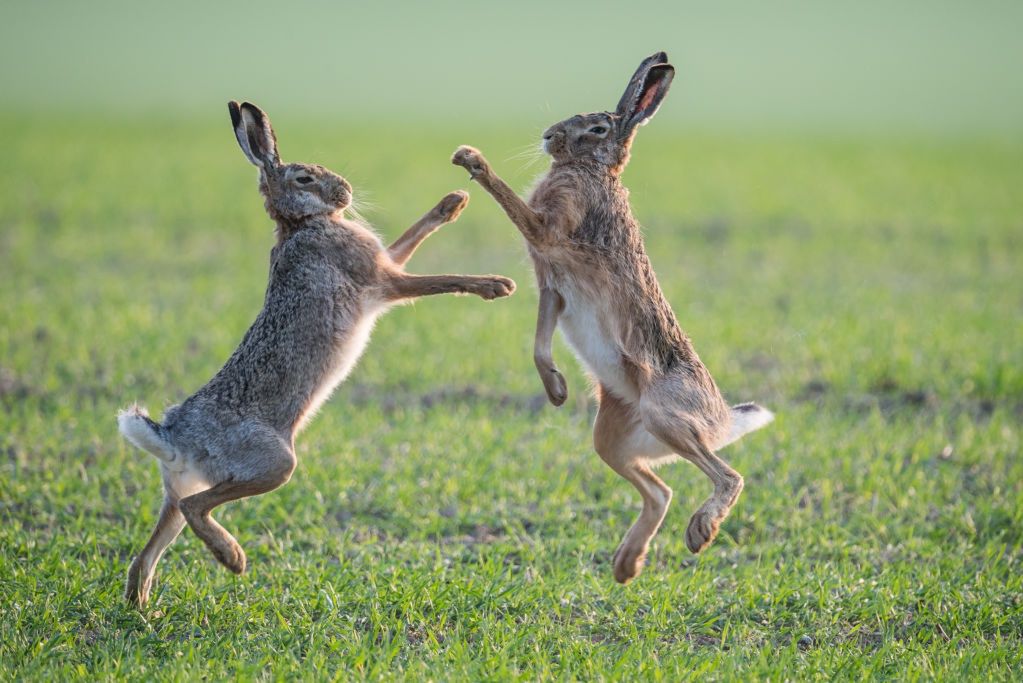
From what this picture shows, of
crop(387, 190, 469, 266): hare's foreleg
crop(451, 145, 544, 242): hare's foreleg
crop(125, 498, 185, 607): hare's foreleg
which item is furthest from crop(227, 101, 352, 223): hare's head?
crop(125, 498, 185, 607): hare's foreleg

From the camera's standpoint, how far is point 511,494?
297 inches

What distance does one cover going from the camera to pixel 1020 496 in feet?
24.8

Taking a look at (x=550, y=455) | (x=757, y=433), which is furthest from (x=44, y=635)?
(x=757, y=433)

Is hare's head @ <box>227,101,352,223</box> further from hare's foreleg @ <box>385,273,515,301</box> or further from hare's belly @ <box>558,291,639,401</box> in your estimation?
hare's belly @ <box>558,291,639,401</box>

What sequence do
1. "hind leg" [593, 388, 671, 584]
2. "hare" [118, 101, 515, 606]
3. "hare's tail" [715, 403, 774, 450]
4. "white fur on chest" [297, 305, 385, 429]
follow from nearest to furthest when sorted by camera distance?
"hare" [118, 101, 515, 606]
"white fur on chest" [297, 305, 385, 429]
"hind leg" [593, 388, 671, 584]
"hare's tail" [715, 403, 774, 450]

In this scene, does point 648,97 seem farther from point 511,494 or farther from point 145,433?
point 511,494

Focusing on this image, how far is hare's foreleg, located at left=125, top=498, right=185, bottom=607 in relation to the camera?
5566 mm

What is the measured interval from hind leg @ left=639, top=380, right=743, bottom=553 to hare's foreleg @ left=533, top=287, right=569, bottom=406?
0.42 meters

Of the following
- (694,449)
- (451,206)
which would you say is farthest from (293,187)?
(694,449)

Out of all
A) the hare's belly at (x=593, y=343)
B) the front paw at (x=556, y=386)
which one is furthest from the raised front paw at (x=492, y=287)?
the front paw at (x=556, y=386)

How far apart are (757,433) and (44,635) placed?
509 centimetres

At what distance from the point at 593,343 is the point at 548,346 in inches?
12.0

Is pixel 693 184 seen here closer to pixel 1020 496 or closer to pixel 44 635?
pixel 1020 496

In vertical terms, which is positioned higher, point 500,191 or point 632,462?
point 500,191
